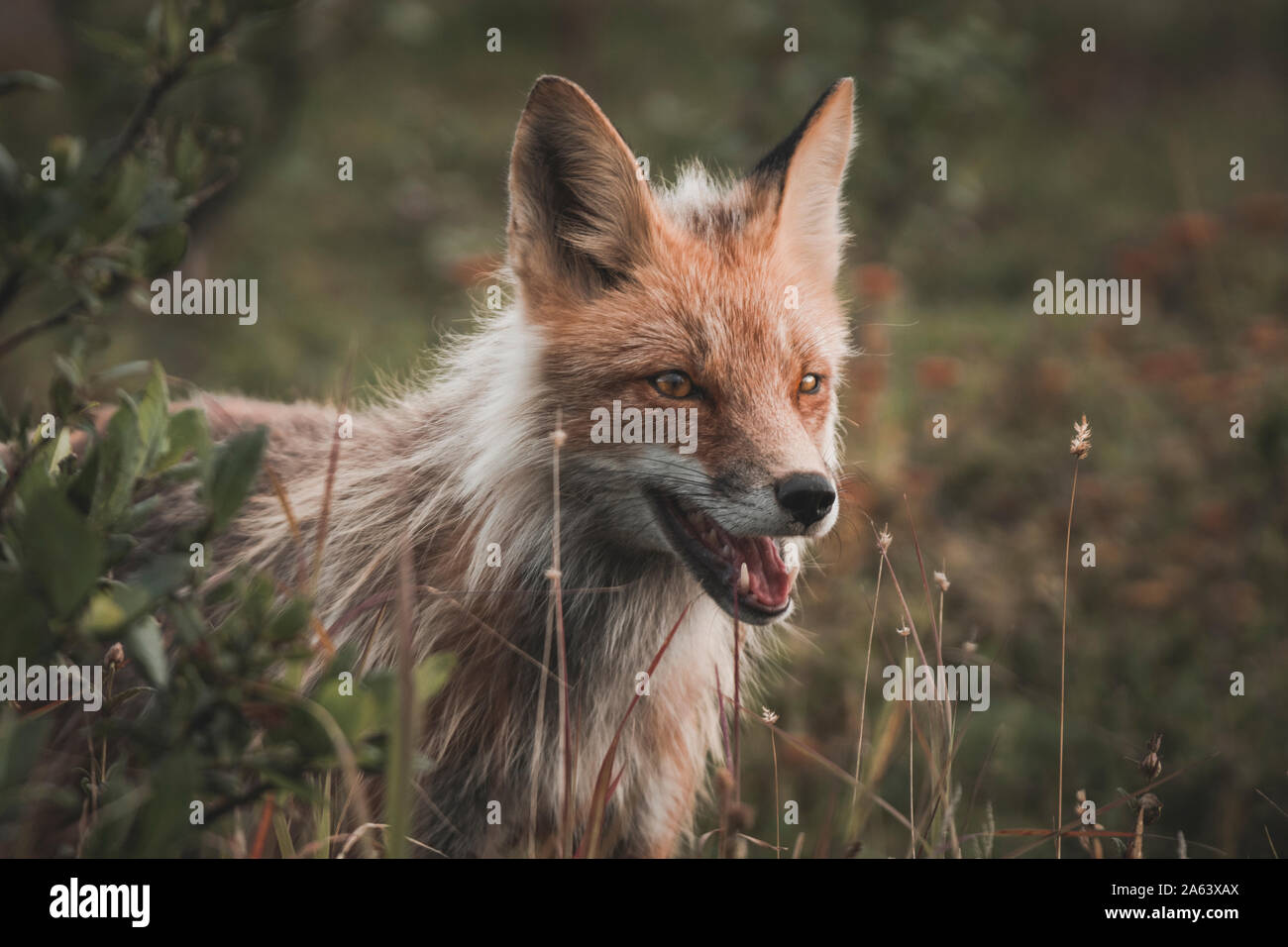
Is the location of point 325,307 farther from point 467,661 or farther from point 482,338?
point 467,661

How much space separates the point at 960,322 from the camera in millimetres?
9648

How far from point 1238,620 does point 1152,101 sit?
1047 centimetres

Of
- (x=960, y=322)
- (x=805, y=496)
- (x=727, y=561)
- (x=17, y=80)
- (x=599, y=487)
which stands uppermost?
(x=960, y=322)

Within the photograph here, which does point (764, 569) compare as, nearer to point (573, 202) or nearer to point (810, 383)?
point (810, 383)

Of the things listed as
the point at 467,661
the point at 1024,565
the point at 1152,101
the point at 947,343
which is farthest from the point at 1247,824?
the point at 1152,101

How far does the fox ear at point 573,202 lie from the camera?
312 cm

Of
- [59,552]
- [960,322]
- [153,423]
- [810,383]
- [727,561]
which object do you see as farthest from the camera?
[960,322]

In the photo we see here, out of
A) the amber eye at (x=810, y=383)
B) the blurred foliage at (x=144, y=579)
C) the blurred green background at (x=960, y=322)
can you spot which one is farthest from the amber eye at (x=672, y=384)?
the blurred foliage at (x=144, y=579)

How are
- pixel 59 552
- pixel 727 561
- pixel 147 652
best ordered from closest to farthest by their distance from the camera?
pixel 59 552 < pixel 147 652 < pixel 727 561

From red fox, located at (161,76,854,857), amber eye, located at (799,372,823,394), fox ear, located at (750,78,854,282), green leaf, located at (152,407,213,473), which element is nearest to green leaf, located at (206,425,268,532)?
green leaf, located at (152,407,213,473)

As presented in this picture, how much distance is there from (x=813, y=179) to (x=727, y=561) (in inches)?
60.3

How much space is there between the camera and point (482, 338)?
3.66m

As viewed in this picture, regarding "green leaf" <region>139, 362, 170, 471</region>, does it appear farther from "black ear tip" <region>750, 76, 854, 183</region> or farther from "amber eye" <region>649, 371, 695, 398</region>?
"black ear tip" <region>750, 76, 854, 183</region>

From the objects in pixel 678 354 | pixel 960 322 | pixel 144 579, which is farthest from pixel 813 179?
pixel 960 322
